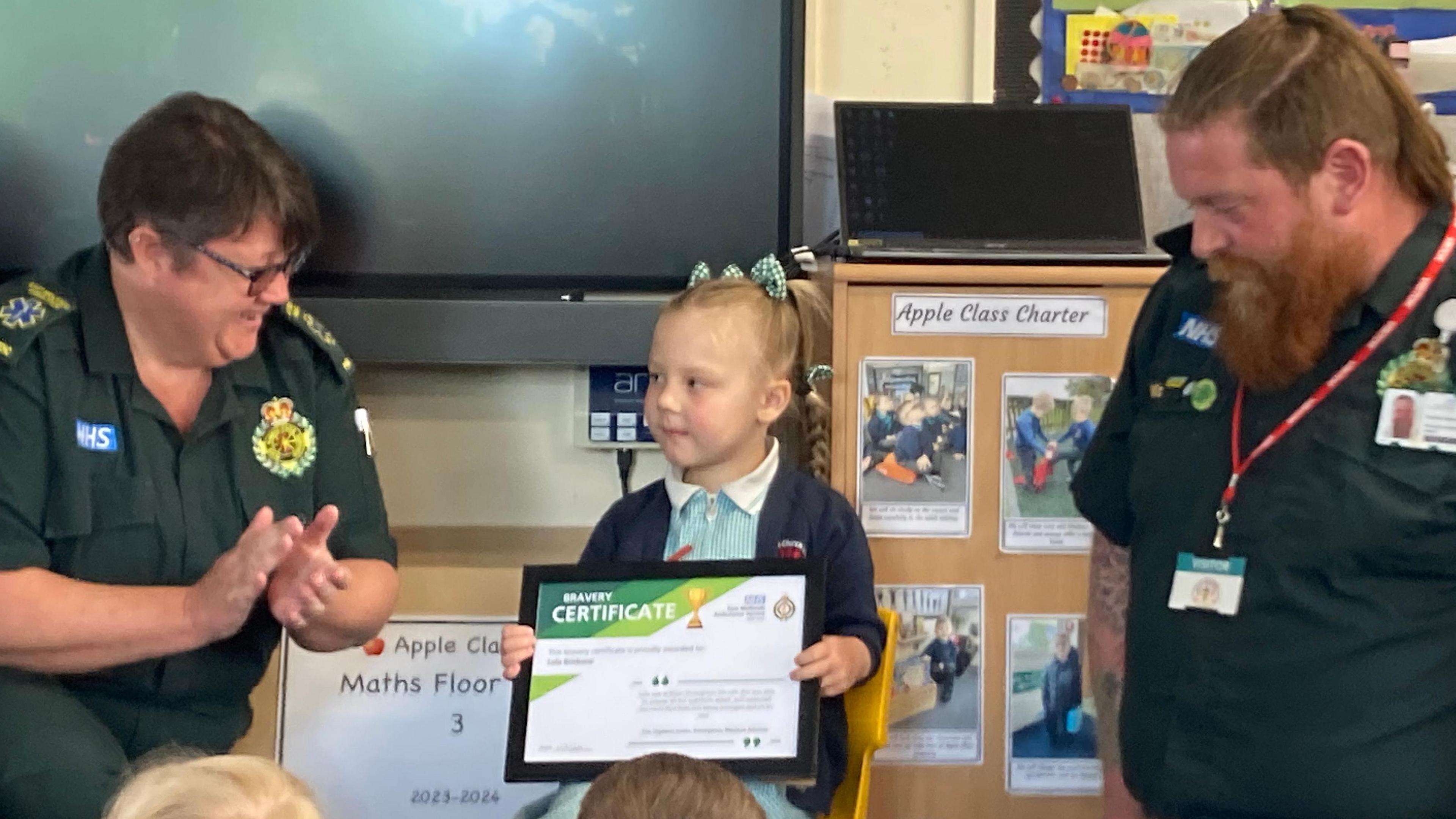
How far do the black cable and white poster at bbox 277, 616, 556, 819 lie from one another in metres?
0.38

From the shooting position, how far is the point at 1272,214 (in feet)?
5.19

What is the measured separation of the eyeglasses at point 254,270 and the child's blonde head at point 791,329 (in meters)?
0.59

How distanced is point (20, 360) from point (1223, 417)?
5.28 ft

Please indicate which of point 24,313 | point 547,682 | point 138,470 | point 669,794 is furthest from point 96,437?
point 669,794

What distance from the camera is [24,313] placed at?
1.83 m

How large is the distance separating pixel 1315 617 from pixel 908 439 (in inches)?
31.3

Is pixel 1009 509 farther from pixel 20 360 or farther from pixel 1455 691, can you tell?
pixel 20 360

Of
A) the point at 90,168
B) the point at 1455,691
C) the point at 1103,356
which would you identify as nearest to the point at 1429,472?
the point at 1455,691

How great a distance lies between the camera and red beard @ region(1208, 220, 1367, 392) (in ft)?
5.10

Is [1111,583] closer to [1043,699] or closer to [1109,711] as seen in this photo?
[1109,711]

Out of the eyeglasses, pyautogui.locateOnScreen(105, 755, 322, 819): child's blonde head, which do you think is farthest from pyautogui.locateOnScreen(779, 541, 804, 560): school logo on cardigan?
pyautogui.locateOnScreen(105, 755, 322, 819): child's blonde head

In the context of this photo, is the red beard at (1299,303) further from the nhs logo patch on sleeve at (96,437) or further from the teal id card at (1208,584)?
the nhs logo patch on sleeve at (96,437)

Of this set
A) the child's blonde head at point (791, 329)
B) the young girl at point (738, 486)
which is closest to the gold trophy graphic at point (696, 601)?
the young girl at point (738, 486)

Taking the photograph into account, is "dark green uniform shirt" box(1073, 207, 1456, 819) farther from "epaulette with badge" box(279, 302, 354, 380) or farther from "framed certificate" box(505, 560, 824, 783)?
"epaulette with badge" box(279, 302, 354, 380)
